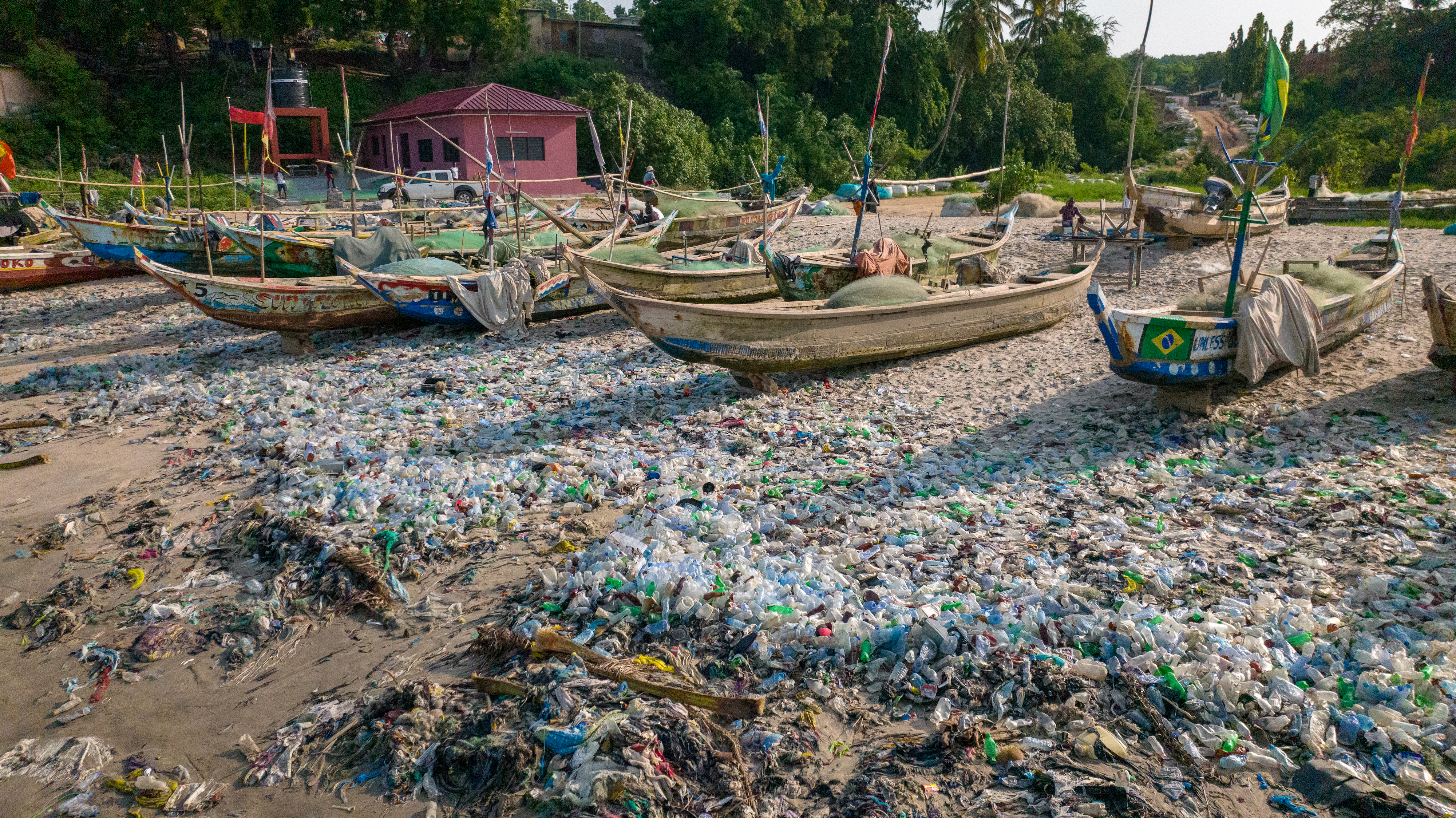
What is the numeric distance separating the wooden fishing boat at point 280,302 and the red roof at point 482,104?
51.4 ft

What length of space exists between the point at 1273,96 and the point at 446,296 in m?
9.48

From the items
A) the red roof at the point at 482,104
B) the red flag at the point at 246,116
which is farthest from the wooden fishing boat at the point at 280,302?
the red roof at the point at 482,104

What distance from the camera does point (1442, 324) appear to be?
7410mm

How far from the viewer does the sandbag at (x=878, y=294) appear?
943cm

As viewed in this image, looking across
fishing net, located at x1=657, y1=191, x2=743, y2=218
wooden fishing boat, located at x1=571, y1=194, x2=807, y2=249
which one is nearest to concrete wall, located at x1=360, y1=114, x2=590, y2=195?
fishing net, located at x1=657, y1=191, x2=743, y2=218

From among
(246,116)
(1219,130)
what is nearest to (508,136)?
(246,116)

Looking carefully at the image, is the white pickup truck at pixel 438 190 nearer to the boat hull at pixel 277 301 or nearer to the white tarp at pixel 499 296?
the boat hull at pixel 277 301

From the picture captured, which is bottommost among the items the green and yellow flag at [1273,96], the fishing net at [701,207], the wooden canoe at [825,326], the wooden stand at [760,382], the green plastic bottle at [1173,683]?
the green plastic bottle at [1173,683]

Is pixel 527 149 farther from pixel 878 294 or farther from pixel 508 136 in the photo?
pixel 878 294

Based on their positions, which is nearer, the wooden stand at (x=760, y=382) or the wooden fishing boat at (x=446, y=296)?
the wooden stand at (x=760, y=382)

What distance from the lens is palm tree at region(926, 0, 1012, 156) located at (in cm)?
3438

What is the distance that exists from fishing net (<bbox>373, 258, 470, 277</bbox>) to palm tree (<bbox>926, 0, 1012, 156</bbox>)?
25425 mm

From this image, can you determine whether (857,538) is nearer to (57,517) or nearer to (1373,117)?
(57,517)

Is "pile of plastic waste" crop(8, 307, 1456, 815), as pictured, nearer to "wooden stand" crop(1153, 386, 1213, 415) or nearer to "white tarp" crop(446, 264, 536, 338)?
"wooden stand" crop(1153, 386, 1213, 415)
